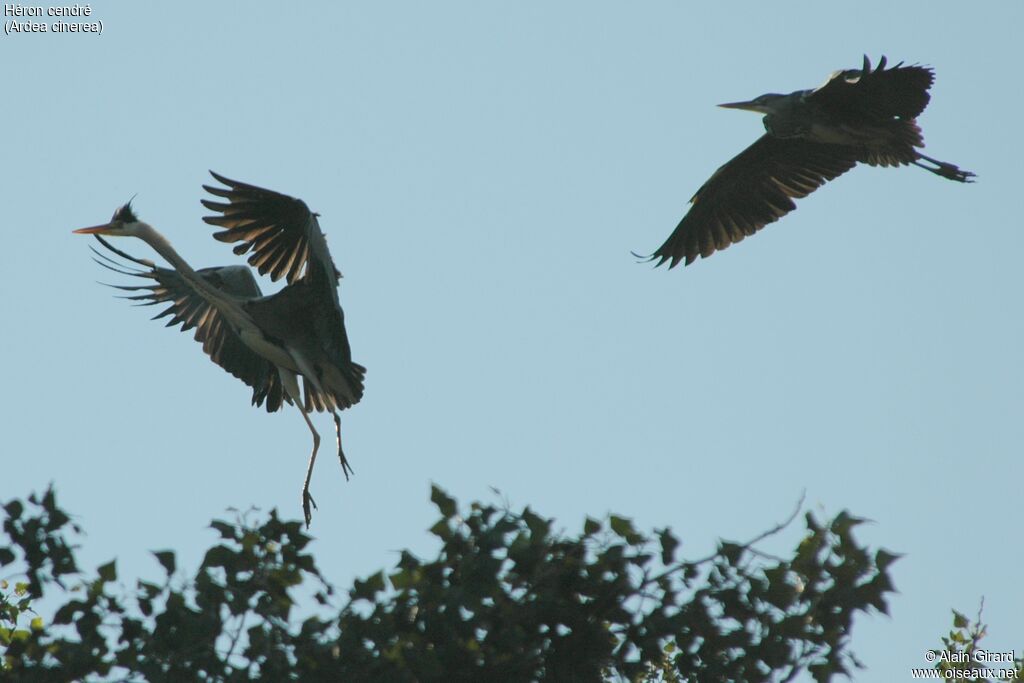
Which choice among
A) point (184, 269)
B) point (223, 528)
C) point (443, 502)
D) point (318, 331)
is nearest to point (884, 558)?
point (443, 502)

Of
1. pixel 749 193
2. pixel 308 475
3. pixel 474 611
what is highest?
pixel 749 193

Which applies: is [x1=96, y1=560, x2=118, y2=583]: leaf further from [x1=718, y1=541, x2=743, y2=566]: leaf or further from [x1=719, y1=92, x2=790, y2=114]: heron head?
[x1=719, y1=92, x2=790, y2=114]: heron head

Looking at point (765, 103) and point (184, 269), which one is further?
point (765, 103)

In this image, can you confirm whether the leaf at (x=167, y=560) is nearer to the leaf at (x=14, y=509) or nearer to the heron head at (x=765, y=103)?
the leaf at (x=14, y=509)

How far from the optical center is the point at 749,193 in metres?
12.3

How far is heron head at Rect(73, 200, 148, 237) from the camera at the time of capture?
9833mm

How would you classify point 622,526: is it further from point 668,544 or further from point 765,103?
point 765,103

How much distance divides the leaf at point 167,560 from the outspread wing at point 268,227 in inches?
171

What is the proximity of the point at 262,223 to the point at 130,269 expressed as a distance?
1571 mm

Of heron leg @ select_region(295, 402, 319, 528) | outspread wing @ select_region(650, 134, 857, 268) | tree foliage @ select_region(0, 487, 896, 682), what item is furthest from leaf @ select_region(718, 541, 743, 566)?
outspread wing @ select_region(650, 134, 857, 268)

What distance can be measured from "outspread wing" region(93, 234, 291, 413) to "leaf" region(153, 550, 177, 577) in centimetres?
562

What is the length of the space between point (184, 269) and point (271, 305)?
2.05 ft

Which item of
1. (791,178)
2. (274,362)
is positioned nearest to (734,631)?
(274,362)

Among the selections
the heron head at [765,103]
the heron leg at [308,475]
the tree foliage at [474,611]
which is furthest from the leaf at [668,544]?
the heron head at [765,103]
